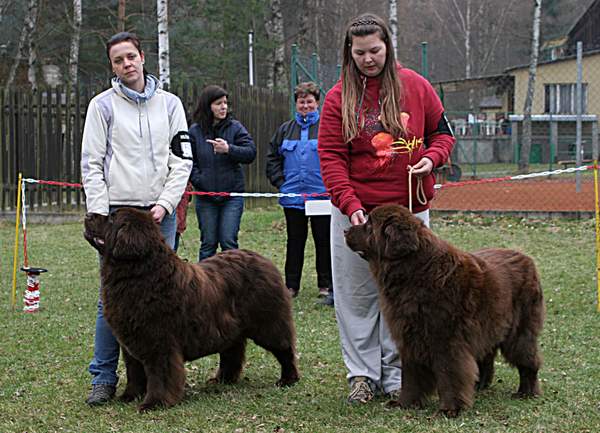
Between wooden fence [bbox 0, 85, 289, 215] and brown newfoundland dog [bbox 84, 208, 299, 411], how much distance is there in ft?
37.0

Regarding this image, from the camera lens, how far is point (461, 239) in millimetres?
12570

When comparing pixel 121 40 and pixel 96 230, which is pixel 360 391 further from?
pixel 121 40

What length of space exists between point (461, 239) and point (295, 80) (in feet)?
14.7

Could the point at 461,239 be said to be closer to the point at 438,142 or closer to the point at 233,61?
the point at 438,142

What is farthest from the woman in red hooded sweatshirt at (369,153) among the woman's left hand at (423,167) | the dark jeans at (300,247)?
the dark jeans at (300,247)

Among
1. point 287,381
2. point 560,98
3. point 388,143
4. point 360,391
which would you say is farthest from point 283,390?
point 560,98

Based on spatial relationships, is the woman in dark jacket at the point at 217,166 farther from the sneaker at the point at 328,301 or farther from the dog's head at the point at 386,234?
the dog's head at the point at 386,234

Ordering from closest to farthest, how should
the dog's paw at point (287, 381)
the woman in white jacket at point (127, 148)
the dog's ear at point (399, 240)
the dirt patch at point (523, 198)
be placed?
the dog's ear at point (399, 240)
the woman in white jacket at point (127, 148)
the dog's paw at point (287, 381)
the dirt patch at point (523, 198)

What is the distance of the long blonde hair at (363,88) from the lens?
4.81m

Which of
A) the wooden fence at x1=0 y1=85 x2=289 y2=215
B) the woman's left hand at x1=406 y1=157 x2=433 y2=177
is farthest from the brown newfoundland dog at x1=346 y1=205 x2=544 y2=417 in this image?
the wooden fence at x1=0 y1=85 x2=289 y2=215

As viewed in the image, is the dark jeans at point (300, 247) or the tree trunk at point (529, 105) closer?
the dark jeans at point (300, 247)

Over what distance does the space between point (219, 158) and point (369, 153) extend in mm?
3688

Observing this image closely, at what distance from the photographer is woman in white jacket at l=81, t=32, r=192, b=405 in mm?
5004

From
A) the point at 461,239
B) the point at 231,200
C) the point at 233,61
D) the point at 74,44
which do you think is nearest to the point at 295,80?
the point at 461,239
